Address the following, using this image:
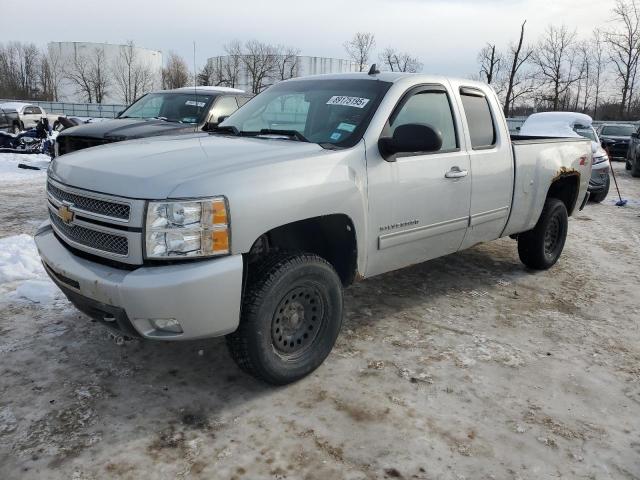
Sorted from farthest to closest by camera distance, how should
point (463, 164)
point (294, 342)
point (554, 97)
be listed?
point (554, 97) < point (463, 164) < point (294, 342)

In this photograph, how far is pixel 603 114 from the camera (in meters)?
51.8

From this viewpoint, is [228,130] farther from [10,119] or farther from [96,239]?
[10,119]

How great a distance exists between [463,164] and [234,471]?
2.81m

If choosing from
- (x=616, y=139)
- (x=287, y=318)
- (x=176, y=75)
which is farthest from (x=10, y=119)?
(x=176, y=75)

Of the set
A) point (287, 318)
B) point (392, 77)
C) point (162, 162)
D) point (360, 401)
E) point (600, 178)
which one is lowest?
point (360, 401)

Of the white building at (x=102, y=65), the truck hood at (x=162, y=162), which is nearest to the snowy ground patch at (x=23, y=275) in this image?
the truck hood at (x=162, y=162)

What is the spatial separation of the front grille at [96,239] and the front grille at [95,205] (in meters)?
0.11

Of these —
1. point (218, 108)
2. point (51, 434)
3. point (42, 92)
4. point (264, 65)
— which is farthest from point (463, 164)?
point (42, 92)

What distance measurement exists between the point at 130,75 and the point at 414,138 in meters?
71.9

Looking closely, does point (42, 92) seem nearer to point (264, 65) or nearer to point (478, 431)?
point (264, 65)

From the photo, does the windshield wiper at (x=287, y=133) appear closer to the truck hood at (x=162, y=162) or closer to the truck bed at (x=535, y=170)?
the truck hood at (x=162, y=162)

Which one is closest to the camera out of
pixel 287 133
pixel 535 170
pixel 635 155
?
pixel 287 133

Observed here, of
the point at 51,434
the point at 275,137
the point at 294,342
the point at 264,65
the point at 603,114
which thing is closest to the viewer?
the point at 51,434

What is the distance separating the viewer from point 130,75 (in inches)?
2680
